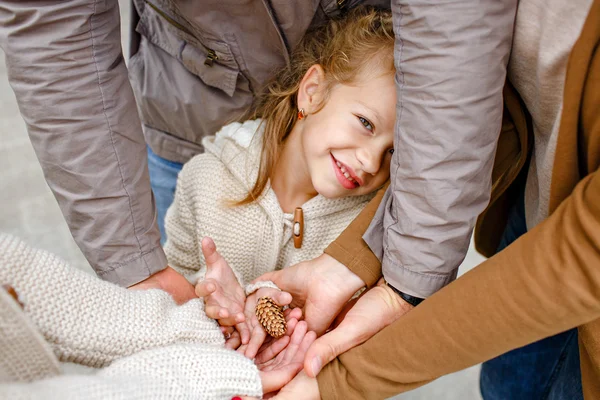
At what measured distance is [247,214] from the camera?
3.88 ft

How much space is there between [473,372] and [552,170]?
1214mm

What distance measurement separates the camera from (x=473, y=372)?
1776 mm

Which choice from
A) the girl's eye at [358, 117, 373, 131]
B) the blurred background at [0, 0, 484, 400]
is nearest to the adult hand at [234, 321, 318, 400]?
the girl's eye at [358, 117, 373, 131]

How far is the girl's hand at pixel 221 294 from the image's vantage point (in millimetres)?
924

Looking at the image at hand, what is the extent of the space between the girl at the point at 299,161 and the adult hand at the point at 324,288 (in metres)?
0.10

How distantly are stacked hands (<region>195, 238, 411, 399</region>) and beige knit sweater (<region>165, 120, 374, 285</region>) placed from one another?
13 cm

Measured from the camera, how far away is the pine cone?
37.0 inches

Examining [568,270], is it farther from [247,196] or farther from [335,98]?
[247,196]

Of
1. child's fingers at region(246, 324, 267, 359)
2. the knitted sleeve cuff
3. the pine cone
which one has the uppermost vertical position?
the pine cone

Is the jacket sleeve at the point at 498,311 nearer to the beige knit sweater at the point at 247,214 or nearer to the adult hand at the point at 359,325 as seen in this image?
the adult hand at the point at 359,325

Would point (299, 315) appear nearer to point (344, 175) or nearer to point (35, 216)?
point (344, 175)

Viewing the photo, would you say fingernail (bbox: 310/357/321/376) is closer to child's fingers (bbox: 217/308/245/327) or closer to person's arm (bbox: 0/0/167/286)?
child's fingers (bbox: 217/308/245/327)

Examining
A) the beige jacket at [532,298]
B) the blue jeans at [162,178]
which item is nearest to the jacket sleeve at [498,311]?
the beige jacket at [532,298]

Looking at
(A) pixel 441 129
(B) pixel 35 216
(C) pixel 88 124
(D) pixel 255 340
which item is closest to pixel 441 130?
(A) pixel 441 129
